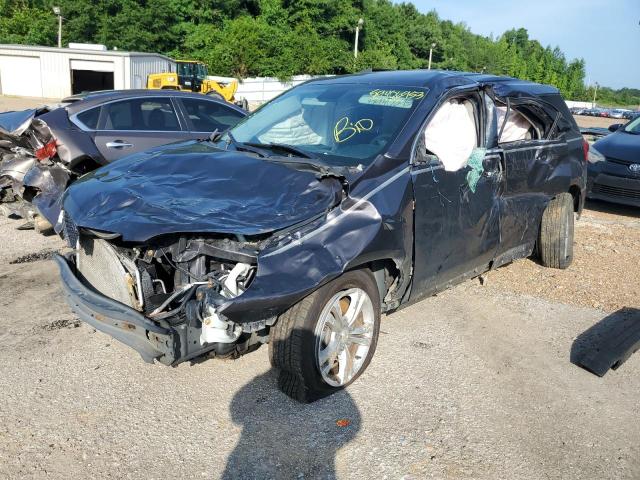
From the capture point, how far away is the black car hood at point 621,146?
920 cm

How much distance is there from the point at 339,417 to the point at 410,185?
61.4 inches

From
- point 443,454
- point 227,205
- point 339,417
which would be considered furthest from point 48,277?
point 443,454

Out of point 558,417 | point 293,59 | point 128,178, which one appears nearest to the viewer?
point 558,417

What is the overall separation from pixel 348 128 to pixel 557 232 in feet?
9.38

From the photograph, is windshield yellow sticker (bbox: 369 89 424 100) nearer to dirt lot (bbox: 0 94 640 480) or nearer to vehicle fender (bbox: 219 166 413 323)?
vehicle fender (bbox: 219 166 413 323)

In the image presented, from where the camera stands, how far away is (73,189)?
13.1ft

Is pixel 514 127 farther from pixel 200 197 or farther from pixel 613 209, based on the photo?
pixel 613 209

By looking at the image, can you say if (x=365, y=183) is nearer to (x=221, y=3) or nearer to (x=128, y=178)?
(x=128, y=178)

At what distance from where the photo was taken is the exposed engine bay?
3.10 meters

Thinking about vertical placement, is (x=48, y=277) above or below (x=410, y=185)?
below

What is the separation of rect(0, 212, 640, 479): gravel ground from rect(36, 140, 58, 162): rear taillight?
2032mm

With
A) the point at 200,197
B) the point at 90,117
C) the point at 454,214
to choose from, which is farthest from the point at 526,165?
the point at 90,117

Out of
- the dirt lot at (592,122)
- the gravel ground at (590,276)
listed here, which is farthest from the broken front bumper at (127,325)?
the dirt lot at (592,122)

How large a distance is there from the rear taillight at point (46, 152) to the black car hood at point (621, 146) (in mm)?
8176
